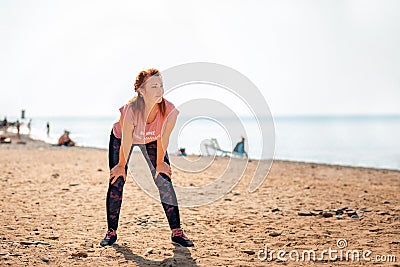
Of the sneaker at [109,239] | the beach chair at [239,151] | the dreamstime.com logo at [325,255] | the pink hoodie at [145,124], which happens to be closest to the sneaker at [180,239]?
the sneaker at [109,239]

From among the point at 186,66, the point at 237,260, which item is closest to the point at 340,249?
the point at 237,260

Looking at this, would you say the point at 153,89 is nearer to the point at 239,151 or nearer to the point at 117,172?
the point at 117,172

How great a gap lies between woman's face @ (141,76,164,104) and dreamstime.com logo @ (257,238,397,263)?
8.05 ft

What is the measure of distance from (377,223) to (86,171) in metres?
10.4

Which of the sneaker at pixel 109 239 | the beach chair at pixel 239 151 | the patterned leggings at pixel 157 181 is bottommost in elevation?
the sneaker at pixel 109 239

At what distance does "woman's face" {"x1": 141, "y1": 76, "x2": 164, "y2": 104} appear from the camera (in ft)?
19.2

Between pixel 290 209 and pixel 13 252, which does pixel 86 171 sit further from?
pixel 13 252

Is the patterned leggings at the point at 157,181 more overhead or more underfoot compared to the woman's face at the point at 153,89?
more underfoot

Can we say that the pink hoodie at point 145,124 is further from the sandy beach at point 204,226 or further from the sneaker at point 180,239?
the sandy beach at point 204,226

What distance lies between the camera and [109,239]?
241 inches

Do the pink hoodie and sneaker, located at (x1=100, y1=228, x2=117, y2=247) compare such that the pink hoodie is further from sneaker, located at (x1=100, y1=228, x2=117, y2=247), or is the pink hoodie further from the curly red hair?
sneaker, located at (x1=100, y1=228, x2=117, y2=247)

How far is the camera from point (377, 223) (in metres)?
7.36

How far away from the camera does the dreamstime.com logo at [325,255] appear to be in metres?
5.38

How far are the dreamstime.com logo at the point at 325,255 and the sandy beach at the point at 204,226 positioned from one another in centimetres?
4
